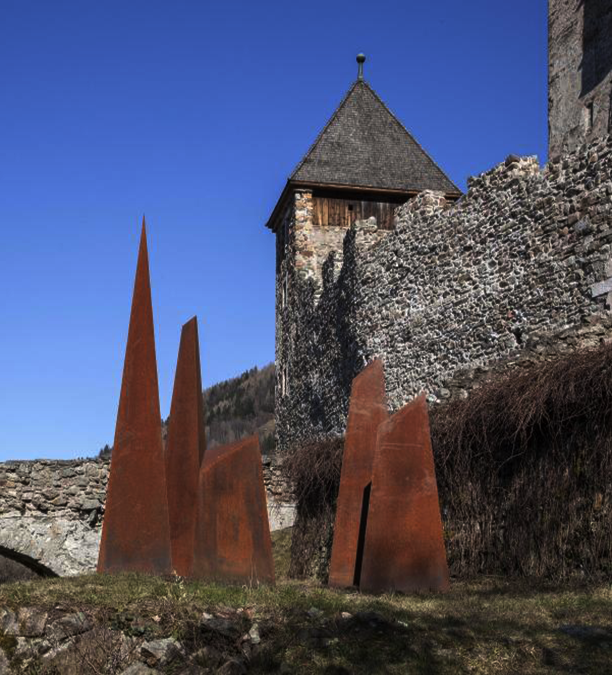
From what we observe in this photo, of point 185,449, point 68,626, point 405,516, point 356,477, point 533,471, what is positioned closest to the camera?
point 68,626

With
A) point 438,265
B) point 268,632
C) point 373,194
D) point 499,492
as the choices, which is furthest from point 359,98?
point 268,632

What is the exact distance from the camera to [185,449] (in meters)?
9.98

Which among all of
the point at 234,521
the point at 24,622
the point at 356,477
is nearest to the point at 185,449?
the point at 234,521

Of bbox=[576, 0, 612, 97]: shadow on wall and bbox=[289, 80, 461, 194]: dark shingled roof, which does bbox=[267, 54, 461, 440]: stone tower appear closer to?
bbox=[289, 80, 461, 194]: dark shingled roof

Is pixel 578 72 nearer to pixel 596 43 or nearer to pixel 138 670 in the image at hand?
pixel 596 43

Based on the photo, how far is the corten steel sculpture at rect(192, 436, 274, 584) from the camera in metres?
9.20

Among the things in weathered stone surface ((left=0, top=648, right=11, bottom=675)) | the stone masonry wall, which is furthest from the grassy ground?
the stone masonry wall

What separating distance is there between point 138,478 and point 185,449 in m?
0.75

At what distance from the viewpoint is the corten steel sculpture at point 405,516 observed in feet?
29.9

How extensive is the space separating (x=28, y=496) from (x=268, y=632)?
12.0 m

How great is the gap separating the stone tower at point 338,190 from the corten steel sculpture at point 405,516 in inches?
651

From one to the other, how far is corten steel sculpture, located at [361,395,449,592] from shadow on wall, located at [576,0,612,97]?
66.0 feet

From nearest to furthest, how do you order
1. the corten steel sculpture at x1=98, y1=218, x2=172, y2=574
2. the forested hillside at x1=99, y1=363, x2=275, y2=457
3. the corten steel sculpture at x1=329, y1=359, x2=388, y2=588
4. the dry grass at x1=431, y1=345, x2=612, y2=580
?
the dry grass at x1=431, y1=345, x2=612, y2=580, the corten steel sculpture at x1=98, y1=218, x2=172, y2=574, the corten steel sculpture at x1=329, y1=359, x2=388, y2=588, the forested hillside at x1=99, y1=363, x2=275, y2=457

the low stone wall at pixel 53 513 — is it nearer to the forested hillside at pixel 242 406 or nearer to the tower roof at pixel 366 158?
the tower roof at pixel 366 158
